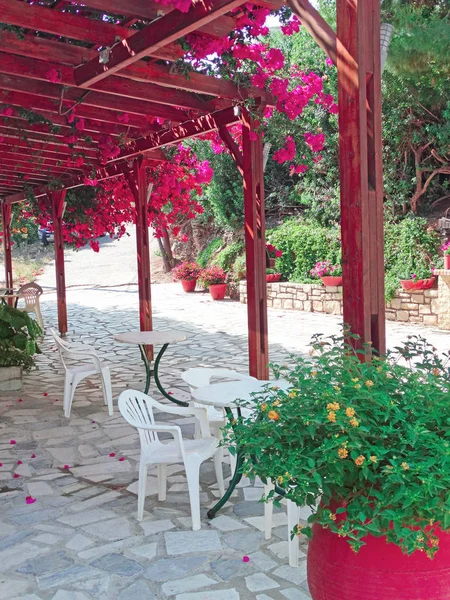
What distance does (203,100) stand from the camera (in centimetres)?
522

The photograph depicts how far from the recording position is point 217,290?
14062mm

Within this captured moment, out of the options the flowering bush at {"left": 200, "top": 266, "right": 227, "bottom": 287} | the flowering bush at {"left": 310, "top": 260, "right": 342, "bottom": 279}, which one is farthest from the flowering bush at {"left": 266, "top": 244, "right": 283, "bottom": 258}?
the flowering bush at {"left": 200, "top": 266, "right": 227, "bottom": 287}

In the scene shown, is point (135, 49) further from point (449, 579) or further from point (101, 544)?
point (449, 579)

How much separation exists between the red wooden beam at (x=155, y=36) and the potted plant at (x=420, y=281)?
21.9 feet

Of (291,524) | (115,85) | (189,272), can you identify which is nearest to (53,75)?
(115,85)

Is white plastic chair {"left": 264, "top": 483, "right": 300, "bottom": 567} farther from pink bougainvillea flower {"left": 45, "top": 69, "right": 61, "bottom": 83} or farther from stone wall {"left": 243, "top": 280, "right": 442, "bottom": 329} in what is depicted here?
stone wall {"left": 243, "top": 280, "right": 442, "bottom": 329}

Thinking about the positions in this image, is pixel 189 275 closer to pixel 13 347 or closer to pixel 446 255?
pixel 446 255

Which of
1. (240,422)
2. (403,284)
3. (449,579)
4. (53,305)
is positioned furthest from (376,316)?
(53,305)

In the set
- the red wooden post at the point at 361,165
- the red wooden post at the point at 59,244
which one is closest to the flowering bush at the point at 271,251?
the red wooden post at the point at 361,165

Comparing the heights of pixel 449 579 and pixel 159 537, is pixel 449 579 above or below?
above

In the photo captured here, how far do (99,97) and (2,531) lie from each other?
3.53m

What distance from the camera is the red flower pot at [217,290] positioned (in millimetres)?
14031

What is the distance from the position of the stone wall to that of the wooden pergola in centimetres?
453

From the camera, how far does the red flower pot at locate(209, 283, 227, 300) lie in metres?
14.0
